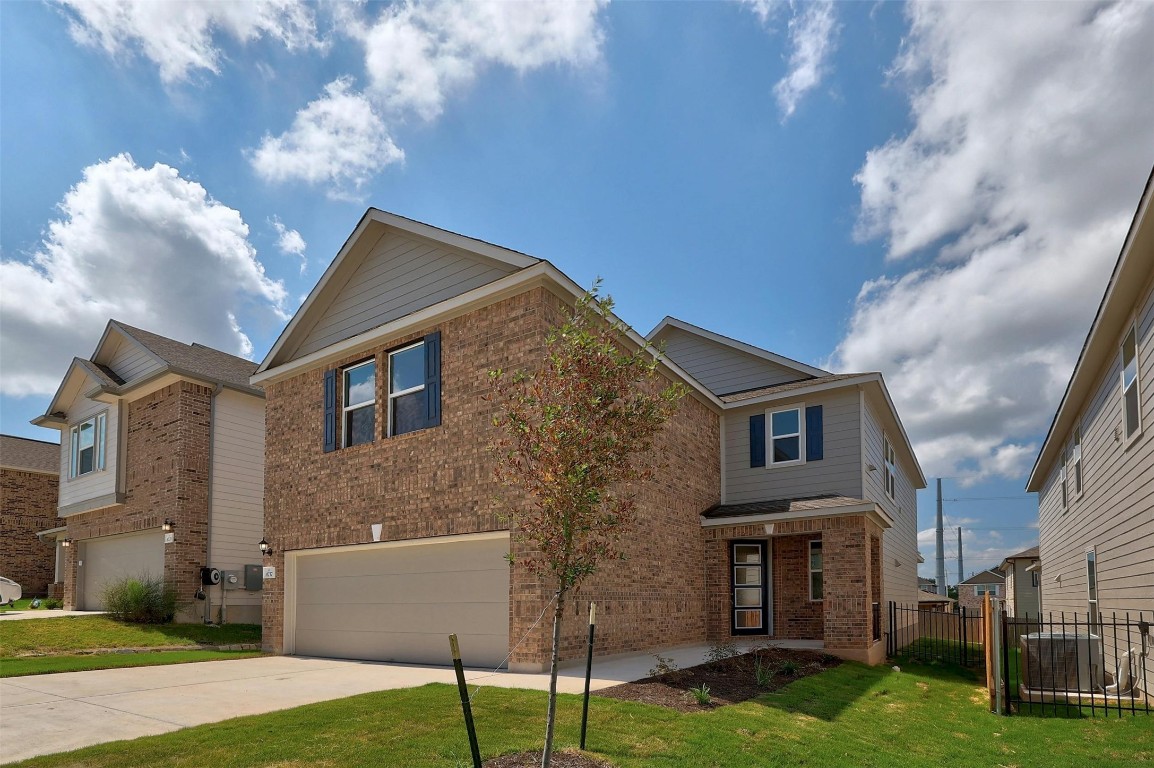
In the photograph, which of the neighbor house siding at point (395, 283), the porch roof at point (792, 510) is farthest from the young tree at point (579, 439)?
the porch roof at point (792, 510)

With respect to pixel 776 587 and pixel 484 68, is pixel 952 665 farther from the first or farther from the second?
pixel 484 68

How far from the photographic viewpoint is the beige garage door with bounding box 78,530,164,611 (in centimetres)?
2002

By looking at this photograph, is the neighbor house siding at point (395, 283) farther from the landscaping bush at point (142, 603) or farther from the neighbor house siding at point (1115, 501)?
the neighbor house siding at point (1115, 501)

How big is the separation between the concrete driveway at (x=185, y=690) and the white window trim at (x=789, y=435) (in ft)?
18.4

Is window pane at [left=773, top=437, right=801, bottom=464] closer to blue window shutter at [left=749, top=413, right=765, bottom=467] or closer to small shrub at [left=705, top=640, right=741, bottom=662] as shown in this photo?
blue window shutter at [left=749, top=413, right=765, bottom=467]

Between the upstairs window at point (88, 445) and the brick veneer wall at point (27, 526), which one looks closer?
the upstairs window at point (88, 445)

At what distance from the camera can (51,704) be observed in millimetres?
9133

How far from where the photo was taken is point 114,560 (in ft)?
71.0

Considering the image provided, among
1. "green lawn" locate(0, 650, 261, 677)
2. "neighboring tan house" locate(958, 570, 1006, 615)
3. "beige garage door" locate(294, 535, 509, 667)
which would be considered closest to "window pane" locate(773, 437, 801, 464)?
"beige garage door" locate(294, 535, 509, 667)

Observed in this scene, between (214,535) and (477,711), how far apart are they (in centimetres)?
1405

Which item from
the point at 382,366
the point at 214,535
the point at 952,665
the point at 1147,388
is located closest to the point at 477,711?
the point at 382,366

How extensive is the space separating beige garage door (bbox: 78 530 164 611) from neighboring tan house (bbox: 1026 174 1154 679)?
20247 mm

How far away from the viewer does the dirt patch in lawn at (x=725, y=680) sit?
351 inches

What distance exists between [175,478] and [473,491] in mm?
10666
